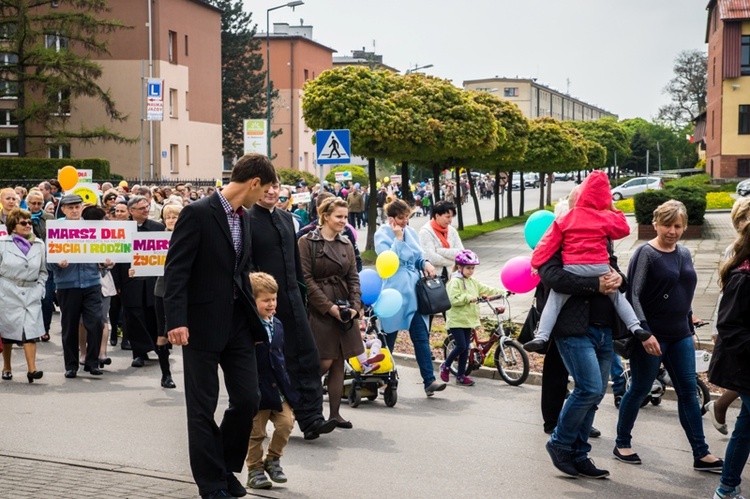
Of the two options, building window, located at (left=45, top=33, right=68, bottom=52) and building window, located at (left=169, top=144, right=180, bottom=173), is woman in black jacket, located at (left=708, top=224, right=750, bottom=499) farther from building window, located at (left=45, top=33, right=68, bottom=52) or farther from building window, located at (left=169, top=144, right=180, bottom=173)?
building window, located at (left=169, top=144, right=180, bottom=173)

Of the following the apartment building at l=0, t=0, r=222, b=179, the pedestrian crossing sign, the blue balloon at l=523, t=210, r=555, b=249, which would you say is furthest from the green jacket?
the apartment building at l=0, t=0, r=222, b=179

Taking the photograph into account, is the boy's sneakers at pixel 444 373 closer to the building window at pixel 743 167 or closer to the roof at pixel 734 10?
the building window at pixel 743 167

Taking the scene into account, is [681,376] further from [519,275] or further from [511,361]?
[511,361]

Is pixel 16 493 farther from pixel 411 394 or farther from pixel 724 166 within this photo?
pixel 724 166

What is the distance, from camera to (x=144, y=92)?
54094 mm

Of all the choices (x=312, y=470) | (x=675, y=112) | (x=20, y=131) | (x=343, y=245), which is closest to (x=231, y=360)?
(x=312, y=470)

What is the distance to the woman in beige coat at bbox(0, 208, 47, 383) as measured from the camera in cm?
1076

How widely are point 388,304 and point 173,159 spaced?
5055 cm

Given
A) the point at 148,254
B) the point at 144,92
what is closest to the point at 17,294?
the point at 148,254

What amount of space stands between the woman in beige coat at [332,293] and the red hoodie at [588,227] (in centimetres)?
204

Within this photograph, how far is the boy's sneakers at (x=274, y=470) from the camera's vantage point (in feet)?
22.5

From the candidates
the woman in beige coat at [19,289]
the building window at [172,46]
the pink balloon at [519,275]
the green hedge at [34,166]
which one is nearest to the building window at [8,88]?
the green hedge at [34,166]

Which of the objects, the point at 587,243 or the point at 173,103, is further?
the point at 173,103

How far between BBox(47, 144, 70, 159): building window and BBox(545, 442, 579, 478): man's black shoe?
4549cm
